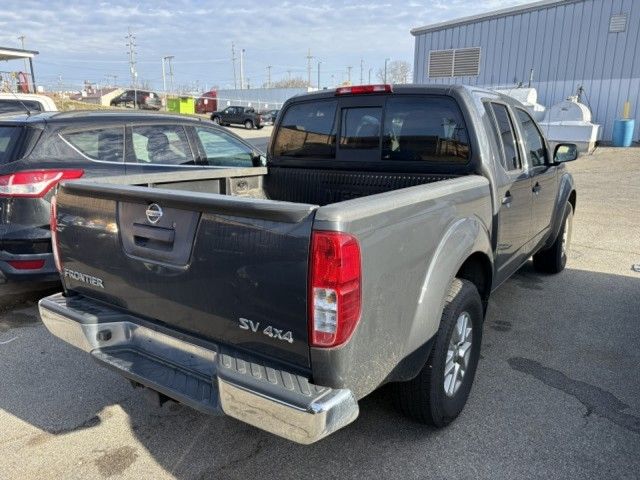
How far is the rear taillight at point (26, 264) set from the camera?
4.20m

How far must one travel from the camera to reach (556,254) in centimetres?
550

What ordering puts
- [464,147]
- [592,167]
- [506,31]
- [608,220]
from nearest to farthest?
[464,147] → [608,220] → [592,167] → [506,31]

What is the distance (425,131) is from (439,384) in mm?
1716

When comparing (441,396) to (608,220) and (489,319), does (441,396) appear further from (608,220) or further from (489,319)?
(608,220)

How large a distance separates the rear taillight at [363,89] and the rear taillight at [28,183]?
2.59 meters

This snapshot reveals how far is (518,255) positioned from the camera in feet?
13.3

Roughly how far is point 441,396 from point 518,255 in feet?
5.99

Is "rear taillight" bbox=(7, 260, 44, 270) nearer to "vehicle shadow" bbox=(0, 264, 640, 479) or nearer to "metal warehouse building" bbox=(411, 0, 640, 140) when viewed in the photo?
"vehicle shadow" bbox=(0, 264, 640, 479)

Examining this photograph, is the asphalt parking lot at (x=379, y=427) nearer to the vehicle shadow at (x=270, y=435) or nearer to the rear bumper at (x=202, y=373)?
the vehicle shadow at (x=270, y=435)

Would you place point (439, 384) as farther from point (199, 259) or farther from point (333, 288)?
point (199, 259)

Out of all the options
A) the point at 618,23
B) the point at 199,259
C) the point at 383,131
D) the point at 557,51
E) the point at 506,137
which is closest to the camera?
the point at 199,259

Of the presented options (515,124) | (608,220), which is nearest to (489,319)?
(515,124)

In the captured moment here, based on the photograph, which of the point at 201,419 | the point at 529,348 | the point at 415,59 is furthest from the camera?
the point at 415,59

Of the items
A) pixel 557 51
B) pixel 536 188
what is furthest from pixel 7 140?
pixel 557 51
